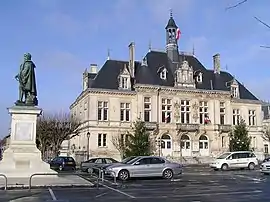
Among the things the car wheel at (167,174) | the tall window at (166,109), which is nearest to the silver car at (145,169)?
the car wheel at (167,174)

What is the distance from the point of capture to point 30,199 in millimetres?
13250

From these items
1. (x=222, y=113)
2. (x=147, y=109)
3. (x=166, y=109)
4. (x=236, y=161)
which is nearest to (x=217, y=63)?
→ (x=222, y=113)

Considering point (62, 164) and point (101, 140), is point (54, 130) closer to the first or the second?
point (101, 140)

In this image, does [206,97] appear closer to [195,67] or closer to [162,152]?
[195,67]

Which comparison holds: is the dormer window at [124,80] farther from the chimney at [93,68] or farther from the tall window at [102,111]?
the chimney at [93,68]

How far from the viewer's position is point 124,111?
5391 centimetres

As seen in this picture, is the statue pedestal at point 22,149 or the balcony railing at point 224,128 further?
the balcony railing at point 224,128

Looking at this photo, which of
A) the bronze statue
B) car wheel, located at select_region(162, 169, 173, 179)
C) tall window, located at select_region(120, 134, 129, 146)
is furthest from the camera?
tall window, located at select_region(120, 134, 129, 146)

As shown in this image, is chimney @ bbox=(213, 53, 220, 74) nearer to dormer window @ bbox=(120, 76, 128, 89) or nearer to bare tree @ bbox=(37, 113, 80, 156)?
dormer window @ bbox=(120, 76, 128, 89)

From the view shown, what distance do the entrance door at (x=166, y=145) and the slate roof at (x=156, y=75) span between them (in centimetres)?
801

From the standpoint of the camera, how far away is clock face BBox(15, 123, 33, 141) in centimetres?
2106

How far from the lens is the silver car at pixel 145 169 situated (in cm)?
2347

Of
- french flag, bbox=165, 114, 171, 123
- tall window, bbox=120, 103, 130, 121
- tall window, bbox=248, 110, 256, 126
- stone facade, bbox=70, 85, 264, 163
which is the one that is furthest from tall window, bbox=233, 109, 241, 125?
tall window, bbox=120, 103, 130, 121

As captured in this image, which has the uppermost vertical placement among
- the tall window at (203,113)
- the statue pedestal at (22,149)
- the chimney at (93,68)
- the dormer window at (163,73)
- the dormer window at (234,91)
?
the chimney at (93,68)
